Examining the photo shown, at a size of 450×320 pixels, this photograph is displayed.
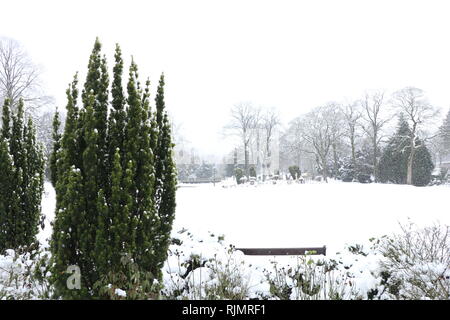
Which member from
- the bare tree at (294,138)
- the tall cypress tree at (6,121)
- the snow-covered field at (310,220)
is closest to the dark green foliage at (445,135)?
the bare tree at (294,138)

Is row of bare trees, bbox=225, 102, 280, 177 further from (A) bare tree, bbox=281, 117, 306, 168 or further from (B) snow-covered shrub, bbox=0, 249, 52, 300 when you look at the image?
(B) snow-covered shrub, bbox=0, 249, 52, 300

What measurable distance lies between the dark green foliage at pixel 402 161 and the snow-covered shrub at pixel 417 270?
2758 cm

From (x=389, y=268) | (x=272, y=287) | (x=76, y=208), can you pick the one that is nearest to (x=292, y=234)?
(x=389, y=268)

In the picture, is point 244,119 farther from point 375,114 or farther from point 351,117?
point 375,114

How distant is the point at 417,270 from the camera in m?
3.56

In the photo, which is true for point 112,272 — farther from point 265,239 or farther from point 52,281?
point 265,239

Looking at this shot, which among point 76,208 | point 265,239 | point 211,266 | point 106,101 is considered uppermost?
point 106,101

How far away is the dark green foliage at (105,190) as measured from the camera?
3.21 m

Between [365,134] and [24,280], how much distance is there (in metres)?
40.6

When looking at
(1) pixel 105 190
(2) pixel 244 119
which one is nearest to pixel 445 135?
(2) pixel 244 119

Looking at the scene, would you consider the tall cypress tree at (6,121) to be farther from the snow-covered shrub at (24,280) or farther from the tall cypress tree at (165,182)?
the tall cypress tree at (165,182)

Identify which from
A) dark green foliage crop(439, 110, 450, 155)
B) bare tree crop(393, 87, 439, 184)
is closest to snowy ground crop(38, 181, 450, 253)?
bare tree crop(393, 87, 439, 184)

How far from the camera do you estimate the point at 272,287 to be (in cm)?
355

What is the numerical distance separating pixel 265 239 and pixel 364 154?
32362 mm
